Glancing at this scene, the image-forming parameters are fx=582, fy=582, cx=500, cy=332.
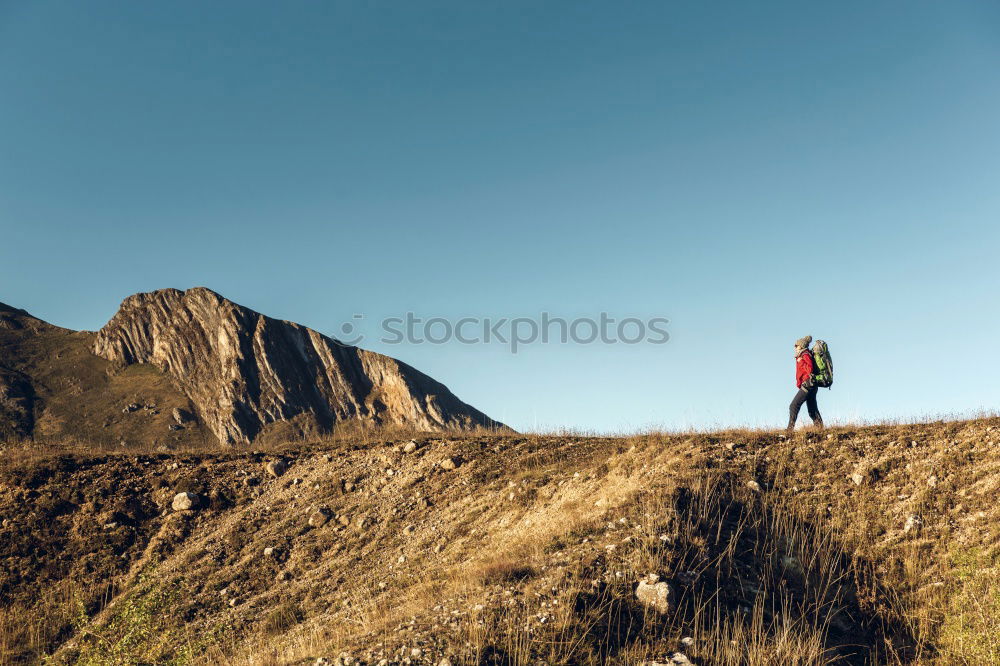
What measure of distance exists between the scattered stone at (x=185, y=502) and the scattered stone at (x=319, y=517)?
3.68 meters

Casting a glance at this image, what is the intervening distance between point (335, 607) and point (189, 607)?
3.88 m

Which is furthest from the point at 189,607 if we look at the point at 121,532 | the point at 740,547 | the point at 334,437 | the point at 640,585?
the point at 740,547

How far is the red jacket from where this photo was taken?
562 inches

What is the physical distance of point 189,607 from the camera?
11.8 meters

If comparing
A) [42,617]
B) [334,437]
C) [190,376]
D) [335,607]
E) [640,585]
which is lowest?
[42,617]

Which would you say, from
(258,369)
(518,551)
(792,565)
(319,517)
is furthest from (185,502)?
(258,369)

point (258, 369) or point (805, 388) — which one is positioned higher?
point (258, 369)

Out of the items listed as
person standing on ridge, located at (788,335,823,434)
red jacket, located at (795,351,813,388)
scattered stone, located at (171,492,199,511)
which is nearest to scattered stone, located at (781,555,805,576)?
person standing on ridge, located at (788,335,823,434)

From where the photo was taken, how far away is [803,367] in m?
14.4

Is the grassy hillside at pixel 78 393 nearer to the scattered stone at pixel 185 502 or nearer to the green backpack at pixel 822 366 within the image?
the scattered stone at pixel 185 502

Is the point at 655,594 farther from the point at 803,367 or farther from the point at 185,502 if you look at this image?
the point at 185,502

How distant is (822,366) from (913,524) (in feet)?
18.0

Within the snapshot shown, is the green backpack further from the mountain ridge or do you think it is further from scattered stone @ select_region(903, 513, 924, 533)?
the mountain ridge

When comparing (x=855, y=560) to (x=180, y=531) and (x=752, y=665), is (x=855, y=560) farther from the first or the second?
(x=180, y=531)
